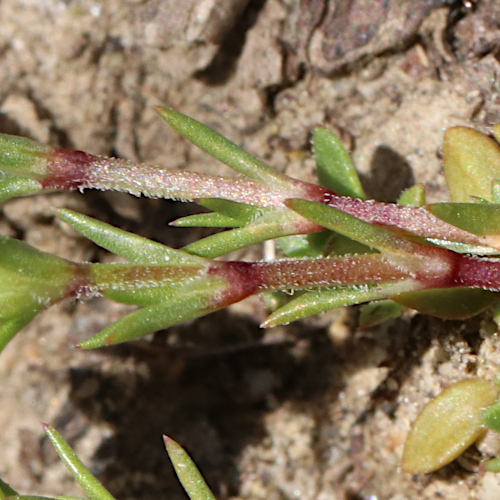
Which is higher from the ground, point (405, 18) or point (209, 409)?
point (405, 18)

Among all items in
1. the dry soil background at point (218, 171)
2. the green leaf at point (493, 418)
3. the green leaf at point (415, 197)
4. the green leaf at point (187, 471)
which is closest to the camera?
the green leaf at point (187, 471)

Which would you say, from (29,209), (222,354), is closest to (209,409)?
(222,354)

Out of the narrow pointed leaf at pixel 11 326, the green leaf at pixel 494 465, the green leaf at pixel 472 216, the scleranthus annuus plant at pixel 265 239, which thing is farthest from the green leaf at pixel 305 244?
the narrow pointed leaf at pixel 11 326

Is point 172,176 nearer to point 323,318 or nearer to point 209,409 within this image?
point 323,318

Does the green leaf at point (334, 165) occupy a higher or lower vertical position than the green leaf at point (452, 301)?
higher

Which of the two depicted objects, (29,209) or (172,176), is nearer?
(172,176)

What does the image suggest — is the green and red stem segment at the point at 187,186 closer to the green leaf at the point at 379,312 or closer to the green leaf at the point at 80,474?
the green leaf at the point at 379,312

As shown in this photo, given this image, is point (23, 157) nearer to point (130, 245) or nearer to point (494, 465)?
point (130, 245)
